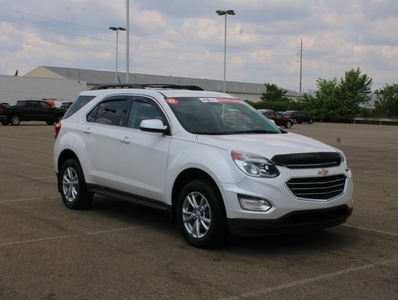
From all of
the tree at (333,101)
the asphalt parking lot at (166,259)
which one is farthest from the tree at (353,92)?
the asphalt parking lot at (166,259)

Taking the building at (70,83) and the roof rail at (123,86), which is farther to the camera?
the building at (70,83)

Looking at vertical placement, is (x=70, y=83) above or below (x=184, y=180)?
above

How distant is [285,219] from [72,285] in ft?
7.47

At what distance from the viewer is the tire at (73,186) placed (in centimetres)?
838

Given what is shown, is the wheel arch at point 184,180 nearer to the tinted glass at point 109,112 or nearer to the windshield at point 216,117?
the windshield at point 216,117

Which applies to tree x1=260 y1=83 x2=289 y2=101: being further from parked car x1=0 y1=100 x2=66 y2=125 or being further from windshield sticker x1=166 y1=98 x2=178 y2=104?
windshield sticker x1=166 y1=98 x2=178 y2=104

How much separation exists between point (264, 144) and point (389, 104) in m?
74.0

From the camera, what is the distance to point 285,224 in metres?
5.95

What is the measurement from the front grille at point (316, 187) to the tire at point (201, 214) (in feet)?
2.65

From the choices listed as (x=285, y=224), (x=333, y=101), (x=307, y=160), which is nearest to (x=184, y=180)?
(x=285, y=224)

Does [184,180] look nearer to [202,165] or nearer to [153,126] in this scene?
[202,165]

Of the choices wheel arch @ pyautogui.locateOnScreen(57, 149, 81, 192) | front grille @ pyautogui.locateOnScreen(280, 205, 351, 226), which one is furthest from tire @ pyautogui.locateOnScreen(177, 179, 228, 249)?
wheel arch @ pyautogui.locateOnScreen(57, 149, 81, 192)

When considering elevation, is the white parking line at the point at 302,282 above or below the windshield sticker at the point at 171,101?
below

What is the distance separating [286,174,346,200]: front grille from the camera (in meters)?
5.99
